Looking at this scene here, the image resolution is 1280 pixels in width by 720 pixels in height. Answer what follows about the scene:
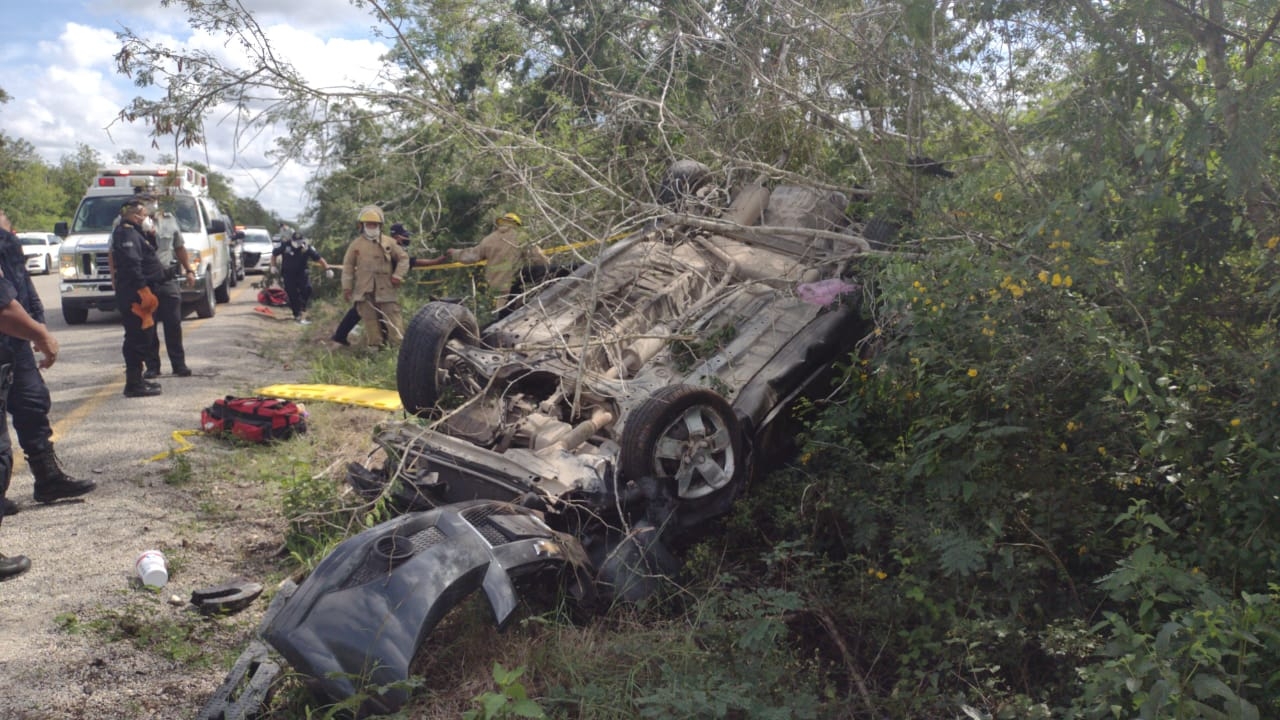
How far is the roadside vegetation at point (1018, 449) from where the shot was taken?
3229 mm

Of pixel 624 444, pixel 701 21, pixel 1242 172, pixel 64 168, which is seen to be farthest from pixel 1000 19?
pixel 64 168

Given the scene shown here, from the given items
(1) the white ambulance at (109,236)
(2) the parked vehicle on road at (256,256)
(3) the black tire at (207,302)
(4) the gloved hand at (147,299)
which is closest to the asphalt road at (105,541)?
(4) the gloved hand at (147,299)

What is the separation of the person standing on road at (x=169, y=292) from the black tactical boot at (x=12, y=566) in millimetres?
4188

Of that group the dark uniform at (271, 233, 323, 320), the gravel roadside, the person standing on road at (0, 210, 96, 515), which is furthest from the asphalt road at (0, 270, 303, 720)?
the dark uniform at (271, 233, 323, 320)

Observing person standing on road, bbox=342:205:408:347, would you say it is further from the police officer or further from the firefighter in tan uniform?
the police officer

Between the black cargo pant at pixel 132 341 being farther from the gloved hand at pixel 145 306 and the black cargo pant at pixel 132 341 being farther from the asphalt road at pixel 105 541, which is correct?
the asphalt road at pixel 105 541

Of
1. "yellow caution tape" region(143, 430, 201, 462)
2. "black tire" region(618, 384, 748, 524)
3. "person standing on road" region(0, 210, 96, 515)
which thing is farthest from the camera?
"yellow caution tape" region(143, 430, 201, 462)

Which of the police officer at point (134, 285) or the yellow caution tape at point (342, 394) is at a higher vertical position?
the police officer at point (134, 285)

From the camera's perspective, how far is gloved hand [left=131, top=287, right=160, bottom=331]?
7891 mm

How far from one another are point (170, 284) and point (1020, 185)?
24.1 ft

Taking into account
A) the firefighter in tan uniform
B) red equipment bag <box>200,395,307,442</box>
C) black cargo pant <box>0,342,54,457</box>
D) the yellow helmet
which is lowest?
red equipment bag <box>200,395,307,442</box>

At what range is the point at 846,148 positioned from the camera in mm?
6578

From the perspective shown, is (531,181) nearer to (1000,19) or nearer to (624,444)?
(624,444)

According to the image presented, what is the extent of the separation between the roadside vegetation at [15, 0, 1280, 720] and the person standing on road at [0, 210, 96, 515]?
1187mm
